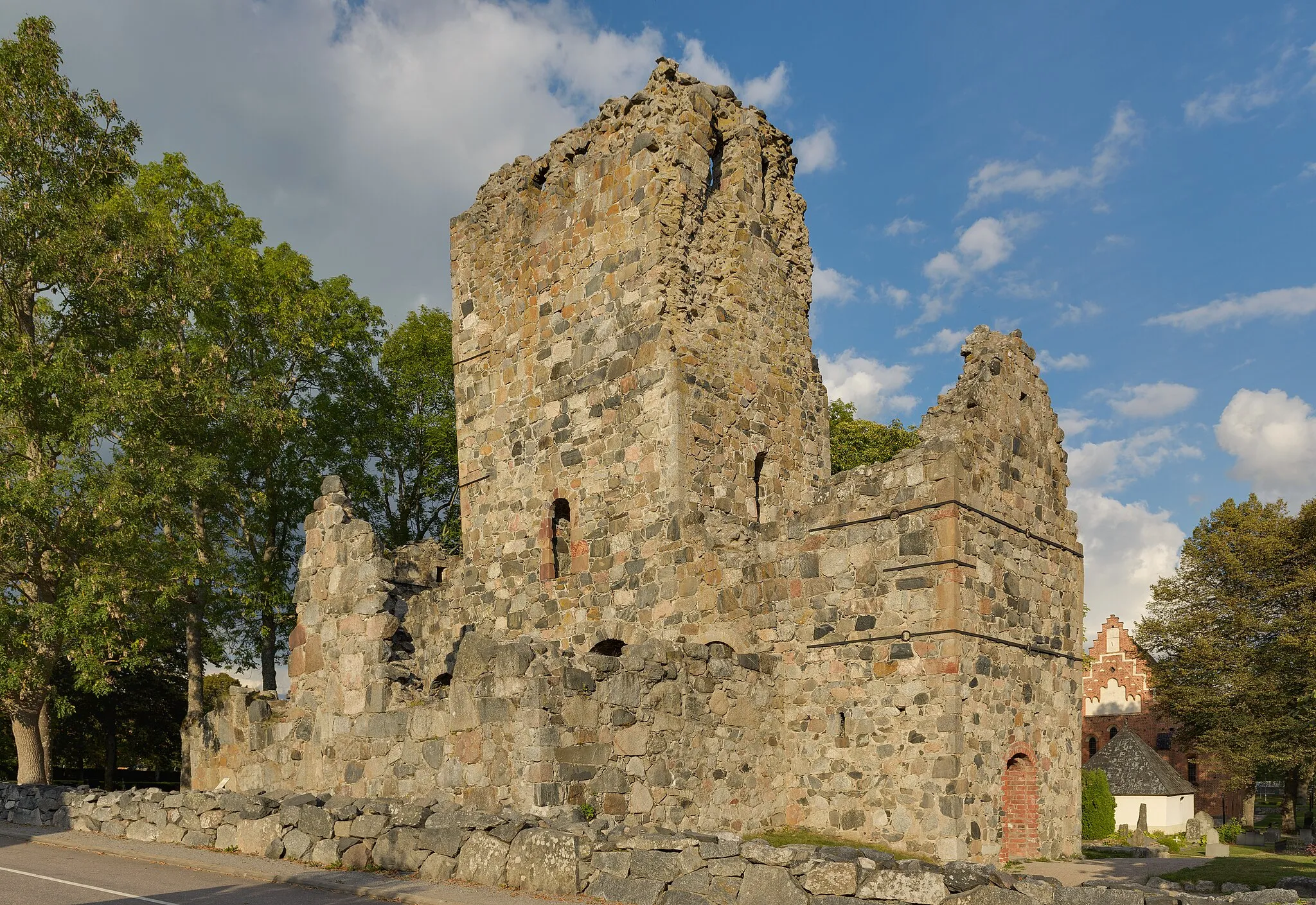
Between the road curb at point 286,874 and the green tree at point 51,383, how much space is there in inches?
204

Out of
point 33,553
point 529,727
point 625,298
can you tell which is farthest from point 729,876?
point 33,553

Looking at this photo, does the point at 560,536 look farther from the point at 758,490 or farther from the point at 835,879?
the point at 835,879

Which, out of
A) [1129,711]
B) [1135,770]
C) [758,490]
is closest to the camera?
[758,490]

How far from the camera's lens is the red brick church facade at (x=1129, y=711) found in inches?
1853

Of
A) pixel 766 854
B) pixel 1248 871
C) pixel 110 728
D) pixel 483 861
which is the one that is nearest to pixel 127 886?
pixel 483 861

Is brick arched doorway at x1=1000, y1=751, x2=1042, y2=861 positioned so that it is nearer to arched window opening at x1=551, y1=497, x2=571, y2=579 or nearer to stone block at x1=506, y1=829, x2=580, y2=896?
stone block at x1=506, y1=829, x2=580, y2=896

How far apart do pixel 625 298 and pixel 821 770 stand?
8040 millimetres

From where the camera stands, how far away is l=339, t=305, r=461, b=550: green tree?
33.4m

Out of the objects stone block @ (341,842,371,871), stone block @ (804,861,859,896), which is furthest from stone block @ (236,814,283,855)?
stone block @ (804,861,859,896)

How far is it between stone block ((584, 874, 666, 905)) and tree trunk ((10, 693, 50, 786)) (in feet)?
52.8

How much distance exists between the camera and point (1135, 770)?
125 feet

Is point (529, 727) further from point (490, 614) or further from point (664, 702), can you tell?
point (490, 614)

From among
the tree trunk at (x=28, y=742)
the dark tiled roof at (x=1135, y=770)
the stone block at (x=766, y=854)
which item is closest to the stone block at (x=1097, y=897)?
the stone block at (x=766, y=854)

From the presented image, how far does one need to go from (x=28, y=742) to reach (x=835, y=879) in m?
18.6
